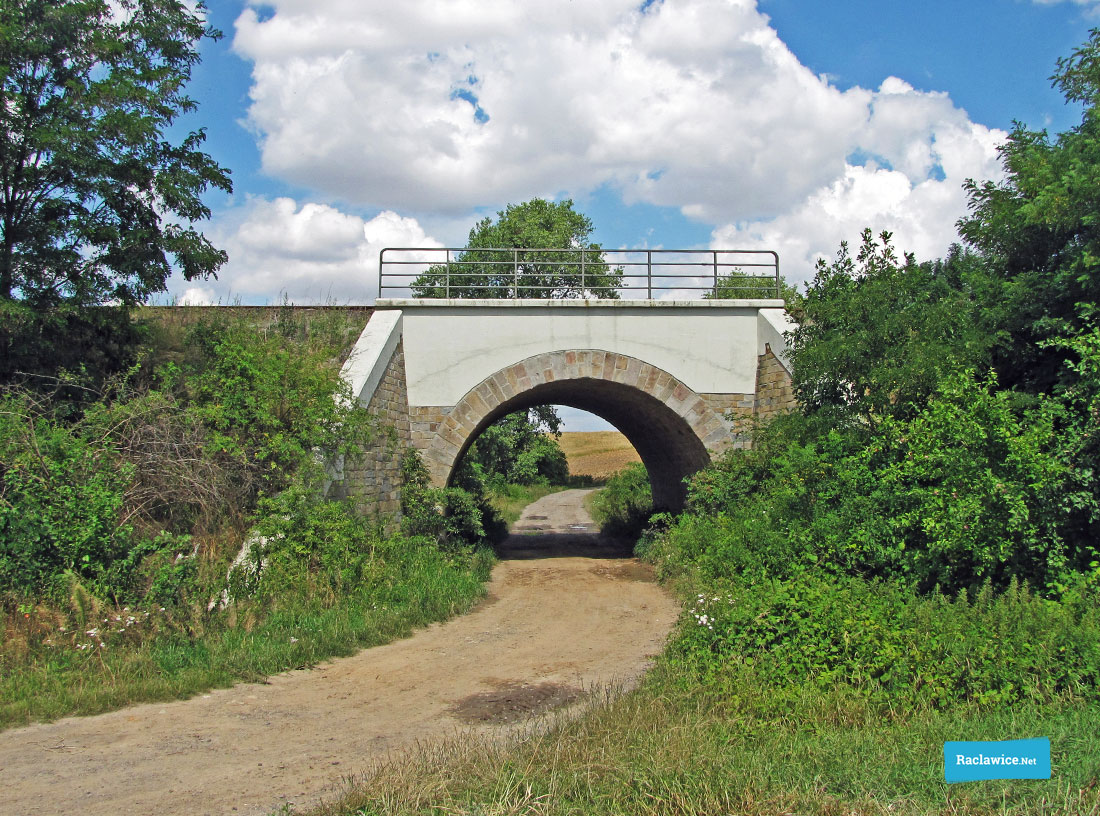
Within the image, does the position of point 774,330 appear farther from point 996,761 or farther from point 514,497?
point 514,497

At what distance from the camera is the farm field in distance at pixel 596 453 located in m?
50.4

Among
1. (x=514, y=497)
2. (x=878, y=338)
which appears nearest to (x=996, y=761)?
(x=878, y=338)

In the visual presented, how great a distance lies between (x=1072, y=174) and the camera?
28.3 feet

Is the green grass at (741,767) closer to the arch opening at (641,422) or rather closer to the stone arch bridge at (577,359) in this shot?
the stone arch bridge at (577,359)

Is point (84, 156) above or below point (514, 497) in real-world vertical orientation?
above

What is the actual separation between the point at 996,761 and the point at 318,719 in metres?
4.36

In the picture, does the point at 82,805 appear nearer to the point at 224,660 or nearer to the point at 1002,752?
the point at 224,660

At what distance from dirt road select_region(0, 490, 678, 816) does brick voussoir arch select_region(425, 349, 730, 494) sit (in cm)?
403

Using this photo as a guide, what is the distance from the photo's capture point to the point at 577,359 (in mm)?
13422

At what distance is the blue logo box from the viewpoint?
11.2ft

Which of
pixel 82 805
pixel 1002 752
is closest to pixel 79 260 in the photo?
pixel 82 805

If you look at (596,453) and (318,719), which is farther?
(596,453)

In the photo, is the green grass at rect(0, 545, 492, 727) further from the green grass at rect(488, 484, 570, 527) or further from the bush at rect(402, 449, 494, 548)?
the green grass at rect(488, 484, 570, 527)

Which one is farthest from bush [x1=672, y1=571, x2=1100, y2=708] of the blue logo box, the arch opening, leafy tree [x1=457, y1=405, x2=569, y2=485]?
leafy tree [x1=457, y1=405, x2=569, y2=485]
